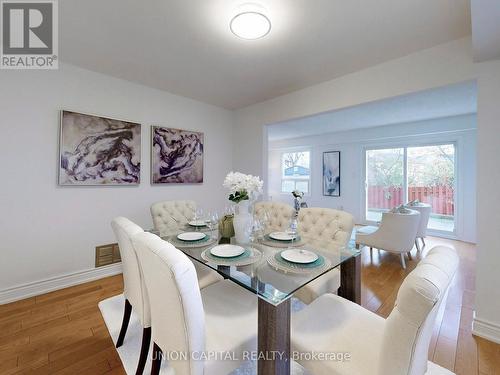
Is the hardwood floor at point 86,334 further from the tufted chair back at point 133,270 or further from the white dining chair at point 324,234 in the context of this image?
the white dining chair at point 324,234

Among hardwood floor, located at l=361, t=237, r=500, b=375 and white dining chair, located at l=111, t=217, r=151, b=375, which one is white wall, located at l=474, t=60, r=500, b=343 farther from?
white dining chair, located at l=111, t=217, r=151, b=375

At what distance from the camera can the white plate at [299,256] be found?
4.46ft

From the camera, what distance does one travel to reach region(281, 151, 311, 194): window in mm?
6914

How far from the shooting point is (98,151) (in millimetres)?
2615

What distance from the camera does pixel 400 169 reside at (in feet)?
17.5

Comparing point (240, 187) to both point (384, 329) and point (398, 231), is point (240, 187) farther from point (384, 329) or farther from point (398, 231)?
point (398, 231)

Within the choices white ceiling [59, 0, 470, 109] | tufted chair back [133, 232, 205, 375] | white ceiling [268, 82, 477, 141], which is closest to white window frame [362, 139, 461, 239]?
white ceiling [268, 82, 477, 141]

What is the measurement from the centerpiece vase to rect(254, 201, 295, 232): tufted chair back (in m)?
0.61

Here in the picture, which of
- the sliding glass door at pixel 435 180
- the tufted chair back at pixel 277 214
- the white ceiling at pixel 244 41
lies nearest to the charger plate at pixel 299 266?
the tufted chair back at pixel 277 214

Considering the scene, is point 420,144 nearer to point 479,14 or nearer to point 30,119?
point 479,14

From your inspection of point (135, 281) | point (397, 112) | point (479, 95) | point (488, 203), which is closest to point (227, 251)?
point (135, 281)

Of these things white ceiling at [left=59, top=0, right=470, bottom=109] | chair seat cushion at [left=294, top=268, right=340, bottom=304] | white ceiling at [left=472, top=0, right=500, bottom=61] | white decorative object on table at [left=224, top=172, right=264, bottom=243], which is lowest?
chair seat cushion at [left=294, top=268, right=340, bottom=304]

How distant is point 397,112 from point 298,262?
4.24 m

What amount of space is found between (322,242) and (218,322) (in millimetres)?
1037
